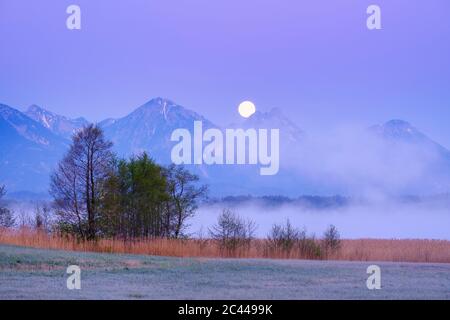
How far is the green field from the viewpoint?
36.9 feet

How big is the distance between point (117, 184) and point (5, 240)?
184 inches

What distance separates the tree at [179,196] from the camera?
23094 mm

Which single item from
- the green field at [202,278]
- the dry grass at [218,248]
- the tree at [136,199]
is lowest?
the green field at [202,278]

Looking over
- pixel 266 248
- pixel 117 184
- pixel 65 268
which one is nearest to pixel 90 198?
pixel 117 184

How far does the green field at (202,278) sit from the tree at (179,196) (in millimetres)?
7269

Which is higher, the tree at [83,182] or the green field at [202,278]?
the tree at [83,182]

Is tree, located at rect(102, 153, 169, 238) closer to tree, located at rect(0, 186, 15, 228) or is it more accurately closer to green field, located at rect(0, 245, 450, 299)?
tree, located at rect(0, 186, 15, 228)

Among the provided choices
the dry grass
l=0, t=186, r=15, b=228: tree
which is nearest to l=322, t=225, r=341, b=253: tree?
the dry grass

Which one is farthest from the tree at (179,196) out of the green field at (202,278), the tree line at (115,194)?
the green field at (202,278)

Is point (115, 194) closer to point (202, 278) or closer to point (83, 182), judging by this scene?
point (83, 182)

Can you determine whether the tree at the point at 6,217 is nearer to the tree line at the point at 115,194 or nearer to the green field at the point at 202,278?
the tree line at the point at 115,194

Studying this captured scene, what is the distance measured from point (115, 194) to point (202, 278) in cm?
978

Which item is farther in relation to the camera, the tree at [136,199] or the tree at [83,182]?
the tree at [136,199]

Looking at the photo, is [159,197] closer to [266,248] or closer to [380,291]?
[266,248]
